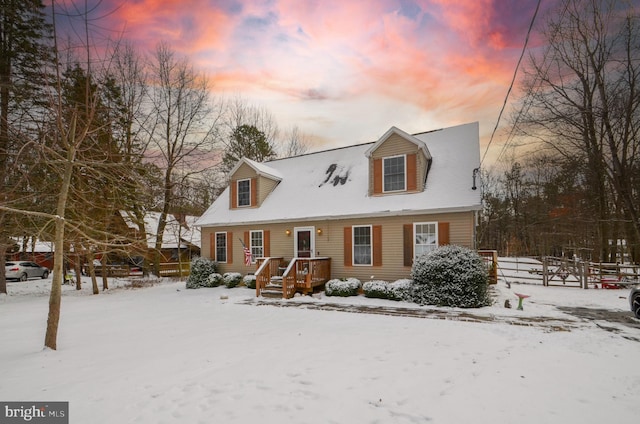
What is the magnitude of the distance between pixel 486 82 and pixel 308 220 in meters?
8.35

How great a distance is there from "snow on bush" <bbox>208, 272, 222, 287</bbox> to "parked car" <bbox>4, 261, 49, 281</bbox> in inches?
708

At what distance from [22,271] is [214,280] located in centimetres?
1854

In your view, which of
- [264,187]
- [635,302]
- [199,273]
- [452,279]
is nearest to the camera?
[635,302]

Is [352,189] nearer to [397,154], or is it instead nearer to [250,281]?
[397,154]

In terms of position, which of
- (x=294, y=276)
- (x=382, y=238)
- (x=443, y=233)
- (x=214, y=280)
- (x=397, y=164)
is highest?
(x=397, y=164)

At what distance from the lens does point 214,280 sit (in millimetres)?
15820

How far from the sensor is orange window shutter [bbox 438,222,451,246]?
1177 cm

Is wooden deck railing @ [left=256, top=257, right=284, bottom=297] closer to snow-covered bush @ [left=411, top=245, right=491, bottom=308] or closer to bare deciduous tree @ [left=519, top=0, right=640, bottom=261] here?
snow-covered bush @ [left=411, top=245, right=491, bottom=308]

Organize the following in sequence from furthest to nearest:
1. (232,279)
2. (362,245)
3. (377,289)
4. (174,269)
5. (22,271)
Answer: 1. (174,269)
2. (22,271)
3. (232,279)
4. (362,245)
5. (377,289)

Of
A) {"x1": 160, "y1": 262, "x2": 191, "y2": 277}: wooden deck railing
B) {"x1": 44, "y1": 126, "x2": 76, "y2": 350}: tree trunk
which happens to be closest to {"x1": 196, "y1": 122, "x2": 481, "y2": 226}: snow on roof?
{"x1": 160, "y1": 262, "x2": 191, "y2": 277}: wooden deck railing

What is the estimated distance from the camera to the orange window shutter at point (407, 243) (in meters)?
12.3

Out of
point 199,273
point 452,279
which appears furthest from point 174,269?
point 452,279

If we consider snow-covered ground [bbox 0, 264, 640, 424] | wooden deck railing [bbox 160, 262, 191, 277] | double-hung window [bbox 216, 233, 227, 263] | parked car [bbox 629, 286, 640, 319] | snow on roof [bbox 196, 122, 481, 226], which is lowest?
wooden deck railing [bbox 160, 262, 191, 277]

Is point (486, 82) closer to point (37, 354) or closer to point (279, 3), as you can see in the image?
point (279, 3)
